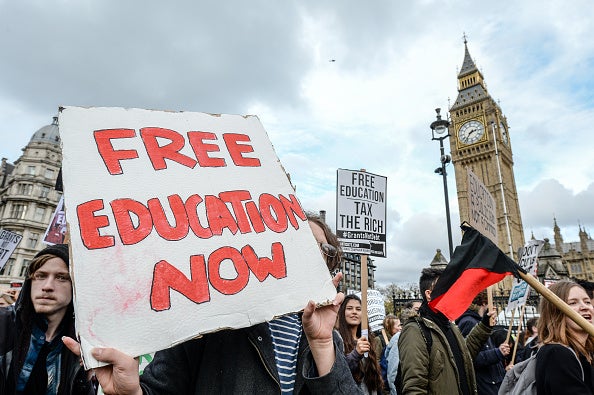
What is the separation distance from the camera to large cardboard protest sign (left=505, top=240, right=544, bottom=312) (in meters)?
6.43

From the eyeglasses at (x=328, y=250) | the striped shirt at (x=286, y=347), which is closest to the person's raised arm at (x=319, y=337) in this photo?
the striped shirt at (x=286, y=347)

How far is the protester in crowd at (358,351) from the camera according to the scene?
12.2ft

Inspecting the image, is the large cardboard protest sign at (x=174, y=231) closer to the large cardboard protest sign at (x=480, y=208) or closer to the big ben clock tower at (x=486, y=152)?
the large cardboard protest sign at (x=480, y=208)

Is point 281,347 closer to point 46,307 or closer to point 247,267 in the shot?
point 247,267

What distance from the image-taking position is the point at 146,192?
1.57m

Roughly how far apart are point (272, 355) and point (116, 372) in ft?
1.90

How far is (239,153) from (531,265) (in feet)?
24.0

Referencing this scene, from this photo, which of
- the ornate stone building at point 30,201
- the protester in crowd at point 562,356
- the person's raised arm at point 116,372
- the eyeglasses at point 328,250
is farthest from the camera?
the ornate stone building at point 30,201

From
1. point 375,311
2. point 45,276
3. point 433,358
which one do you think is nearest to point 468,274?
point 433,358

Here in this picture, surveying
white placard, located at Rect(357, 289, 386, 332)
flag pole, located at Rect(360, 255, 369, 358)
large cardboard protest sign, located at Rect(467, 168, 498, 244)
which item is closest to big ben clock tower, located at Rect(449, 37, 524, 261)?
large cardboard protest sign, located at Rect(467, 168, 498, 244)

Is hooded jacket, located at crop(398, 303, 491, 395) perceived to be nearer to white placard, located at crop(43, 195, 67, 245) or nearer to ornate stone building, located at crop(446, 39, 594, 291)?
white placard, located at crop(43, 195, 67, 245)

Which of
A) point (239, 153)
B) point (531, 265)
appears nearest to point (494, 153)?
point (531, 265)

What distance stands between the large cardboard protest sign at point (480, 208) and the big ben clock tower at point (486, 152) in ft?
208

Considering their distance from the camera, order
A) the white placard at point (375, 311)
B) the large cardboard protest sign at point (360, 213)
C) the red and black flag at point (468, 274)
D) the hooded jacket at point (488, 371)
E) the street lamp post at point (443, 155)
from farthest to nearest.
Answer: the street lamp post at point (443, 155) → the white placard at point (375, 311) → the large cardboard protest sign at point (360, 213) → the hooded jacket at point (488, 371) → the red and black flag at point (468, 274)
